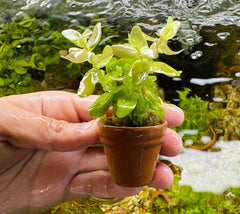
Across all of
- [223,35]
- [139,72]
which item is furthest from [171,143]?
[223,35]

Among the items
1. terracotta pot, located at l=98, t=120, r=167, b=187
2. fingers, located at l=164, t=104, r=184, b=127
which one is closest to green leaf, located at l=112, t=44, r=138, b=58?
terracotta pot, located at l=98, t=120, r=167, b=187

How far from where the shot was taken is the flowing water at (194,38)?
1.56 metres

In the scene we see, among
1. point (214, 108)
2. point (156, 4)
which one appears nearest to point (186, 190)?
point (214, 108)

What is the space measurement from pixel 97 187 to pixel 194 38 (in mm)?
1037

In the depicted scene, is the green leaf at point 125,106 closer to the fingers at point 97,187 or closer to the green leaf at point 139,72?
the green leaf at point 139,72

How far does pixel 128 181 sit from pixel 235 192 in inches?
34.9

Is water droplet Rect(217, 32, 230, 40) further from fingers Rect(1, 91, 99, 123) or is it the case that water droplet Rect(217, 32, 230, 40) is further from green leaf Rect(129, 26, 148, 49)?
green leaf Rect(129, 26, 148, 49)

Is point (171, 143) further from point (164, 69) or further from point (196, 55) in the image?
point (196, 55)

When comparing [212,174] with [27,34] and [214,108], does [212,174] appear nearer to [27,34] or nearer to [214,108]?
[214,108]

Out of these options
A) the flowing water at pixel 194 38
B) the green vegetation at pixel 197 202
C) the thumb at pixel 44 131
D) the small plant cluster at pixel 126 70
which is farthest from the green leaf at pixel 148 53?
the green vegetation at pixel 197 202

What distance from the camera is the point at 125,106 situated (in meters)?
0.77

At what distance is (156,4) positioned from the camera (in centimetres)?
177

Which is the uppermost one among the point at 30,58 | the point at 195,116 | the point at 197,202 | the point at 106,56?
the point at 106,56

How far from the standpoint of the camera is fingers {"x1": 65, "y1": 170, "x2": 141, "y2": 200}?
1.14m
